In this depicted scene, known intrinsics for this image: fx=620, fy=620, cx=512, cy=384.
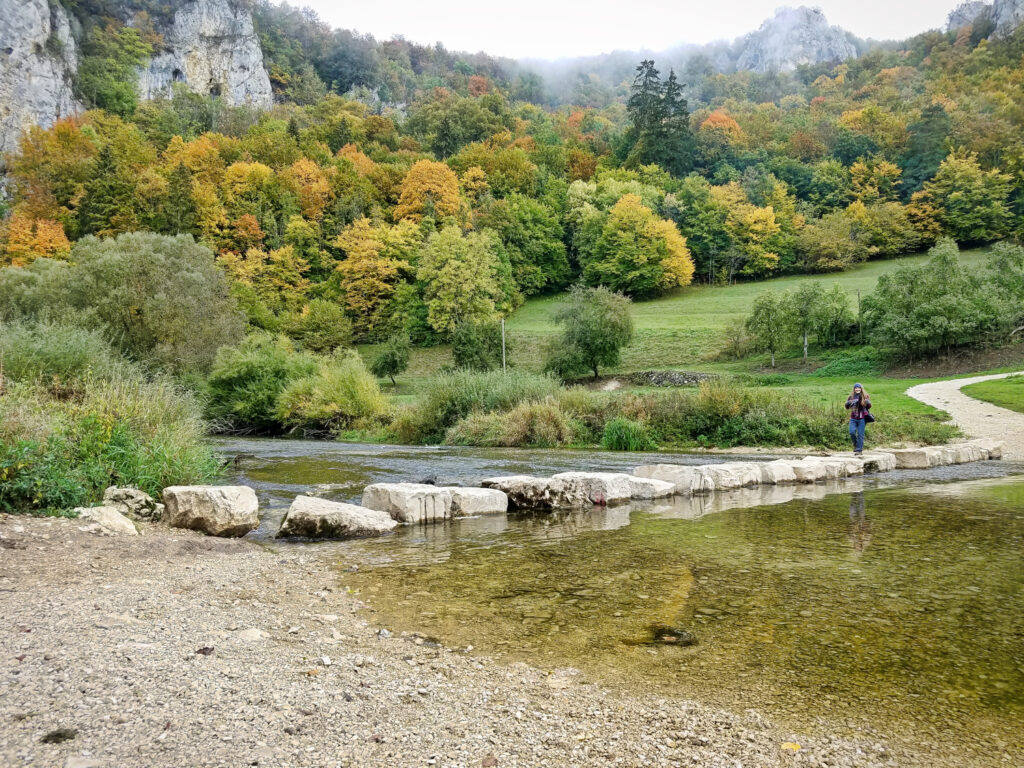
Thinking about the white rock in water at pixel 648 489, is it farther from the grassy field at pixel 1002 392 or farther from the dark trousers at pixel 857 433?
the grassy field at pixel 1002 392

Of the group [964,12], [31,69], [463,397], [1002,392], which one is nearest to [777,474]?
[463,397]

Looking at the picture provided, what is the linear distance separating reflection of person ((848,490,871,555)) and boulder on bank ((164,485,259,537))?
9.47 meters

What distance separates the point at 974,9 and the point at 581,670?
698ft

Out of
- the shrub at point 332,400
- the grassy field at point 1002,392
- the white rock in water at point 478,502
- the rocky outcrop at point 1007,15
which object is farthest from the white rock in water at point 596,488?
the rocky outcrop at point 1007,15

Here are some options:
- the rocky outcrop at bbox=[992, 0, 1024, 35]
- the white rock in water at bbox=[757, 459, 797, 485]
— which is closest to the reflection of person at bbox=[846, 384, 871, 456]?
the white rock in water at bbox=[757, 459, 797, 485]

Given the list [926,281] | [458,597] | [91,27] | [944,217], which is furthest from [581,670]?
[91,27]

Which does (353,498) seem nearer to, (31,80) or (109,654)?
(109,654)

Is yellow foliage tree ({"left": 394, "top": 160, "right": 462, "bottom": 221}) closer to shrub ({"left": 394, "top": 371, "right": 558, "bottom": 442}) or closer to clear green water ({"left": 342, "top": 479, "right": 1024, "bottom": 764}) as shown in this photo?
shrub ({"left": 394, "top": 371, "right": 558, "bottom": 442})

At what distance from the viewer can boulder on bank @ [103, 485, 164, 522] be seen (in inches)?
397

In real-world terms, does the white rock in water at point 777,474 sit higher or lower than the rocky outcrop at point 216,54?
lower

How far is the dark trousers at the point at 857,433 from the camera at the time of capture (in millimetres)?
18641

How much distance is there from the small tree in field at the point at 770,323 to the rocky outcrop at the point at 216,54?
416ft

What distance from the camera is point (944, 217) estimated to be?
7825 centimetres

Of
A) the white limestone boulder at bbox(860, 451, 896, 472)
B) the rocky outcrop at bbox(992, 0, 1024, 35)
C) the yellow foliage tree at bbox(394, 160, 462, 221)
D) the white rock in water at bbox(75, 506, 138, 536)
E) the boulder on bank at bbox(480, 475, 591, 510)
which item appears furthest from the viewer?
the rocky outcrop at bbox(992, 0, 1024, 35)
